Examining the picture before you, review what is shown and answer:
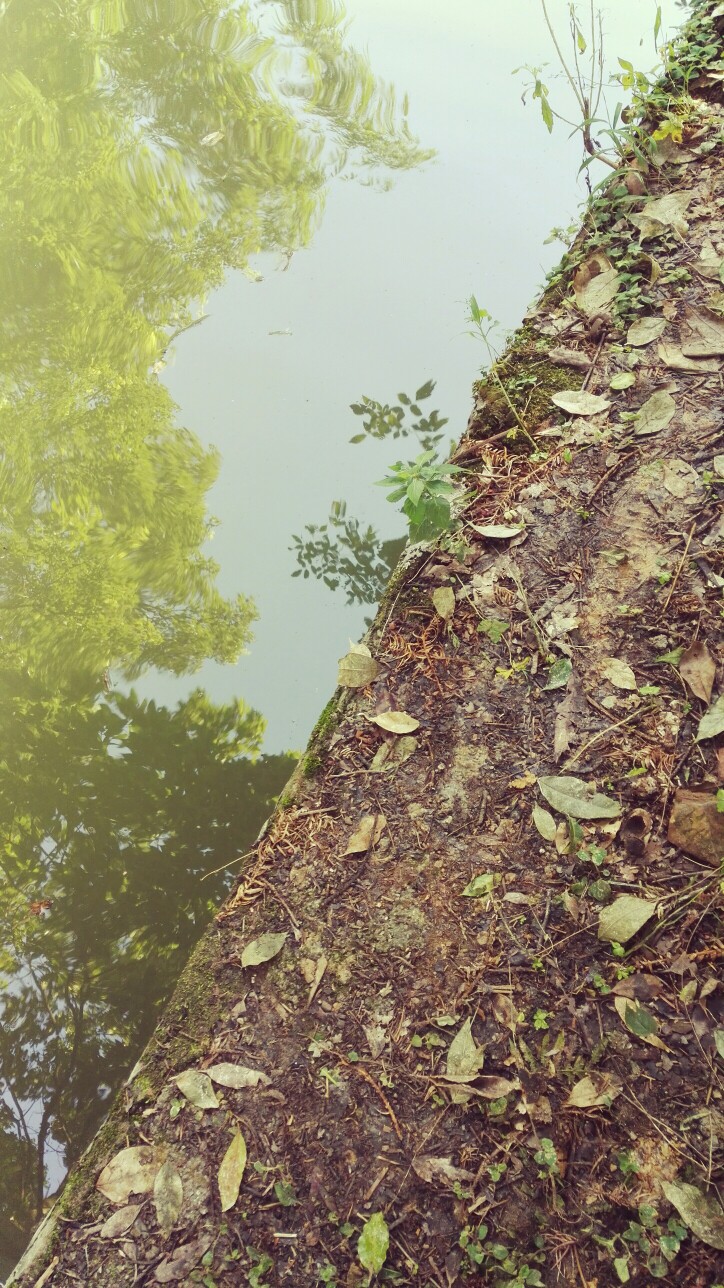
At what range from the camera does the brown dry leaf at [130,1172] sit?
1266 millimetres

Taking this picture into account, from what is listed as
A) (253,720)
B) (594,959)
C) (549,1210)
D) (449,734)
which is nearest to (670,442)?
(449,734)

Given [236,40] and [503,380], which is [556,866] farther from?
[236,40]

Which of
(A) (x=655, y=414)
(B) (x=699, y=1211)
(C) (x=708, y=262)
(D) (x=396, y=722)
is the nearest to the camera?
(B) (x=699, y=1211)

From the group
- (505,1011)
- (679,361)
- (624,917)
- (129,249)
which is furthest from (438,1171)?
(129,249)

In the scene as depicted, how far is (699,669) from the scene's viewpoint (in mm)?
1382

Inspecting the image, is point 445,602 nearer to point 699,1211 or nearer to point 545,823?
point 545,823

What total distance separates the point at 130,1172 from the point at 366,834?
75cm

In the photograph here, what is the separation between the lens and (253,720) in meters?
1.97

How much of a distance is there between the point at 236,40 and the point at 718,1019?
147 inches

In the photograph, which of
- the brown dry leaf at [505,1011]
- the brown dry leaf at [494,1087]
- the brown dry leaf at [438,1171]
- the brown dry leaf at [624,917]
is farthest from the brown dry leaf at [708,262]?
the brown dry leaf at [438,1171]

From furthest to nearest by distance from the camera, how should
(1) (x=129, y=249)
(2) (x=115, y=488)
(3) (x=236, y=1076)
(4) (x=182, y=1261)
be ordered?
(1) (x=129, y=249), (2) (x=115, y=488), (3) (x=236, y=1076), (4) (x=182, y=1261)

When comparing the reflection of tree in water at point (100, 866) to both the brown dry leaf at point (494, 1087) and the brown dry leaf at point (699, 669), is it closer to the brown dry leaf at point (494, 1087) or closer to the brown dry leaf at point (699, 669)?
the brown dry leaf at point (494, 1087)

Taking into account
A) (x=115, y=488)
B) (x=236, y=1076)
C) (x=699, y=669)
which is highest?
(x=115, y=488)

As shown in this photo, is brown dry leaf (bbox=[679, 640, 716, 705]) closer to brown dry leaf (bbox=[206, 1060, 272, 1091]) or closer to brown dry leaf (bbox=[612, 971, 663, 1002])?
brown dry leaf (bbox=[612, 971, 663, 1002])
